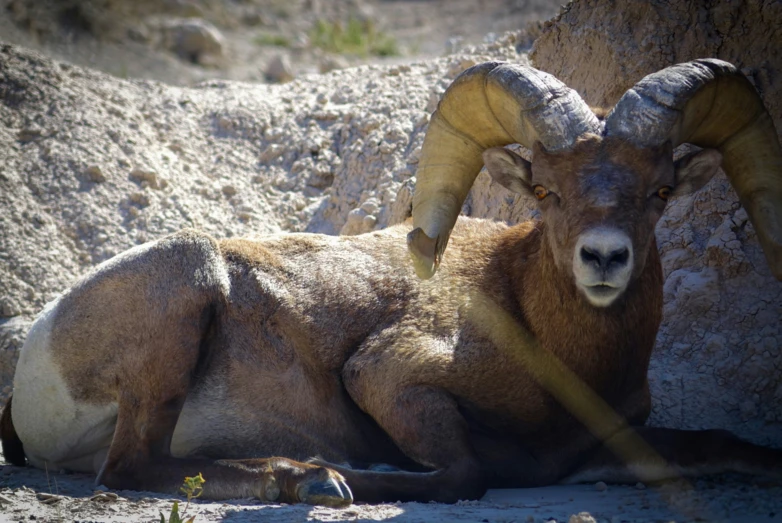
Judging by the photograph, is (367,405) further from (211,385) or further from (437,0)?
(437,0)

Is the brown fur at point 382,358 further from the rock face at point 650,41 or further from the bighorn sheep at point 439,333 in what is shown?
the rock face at point 650,41

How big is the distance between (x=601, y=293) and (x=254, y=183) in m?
6.74

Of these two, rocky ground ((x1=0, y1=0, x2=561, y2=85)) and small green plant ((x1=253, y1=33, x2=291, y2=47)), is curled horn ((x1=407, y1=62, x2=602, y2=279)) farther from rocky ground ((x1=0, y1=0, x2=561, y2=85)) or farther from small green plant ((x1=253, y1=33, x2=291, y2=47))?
small green plant ((x1=253, y1=33, x2=291, y2=47))

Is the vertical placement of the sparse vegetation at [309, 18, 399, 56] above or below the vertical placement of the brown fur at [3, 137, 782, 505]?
above

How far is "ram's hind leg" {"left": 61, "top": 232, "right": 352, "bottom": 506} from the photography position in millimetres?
7344

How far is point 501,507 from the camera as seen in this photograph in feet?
20.8

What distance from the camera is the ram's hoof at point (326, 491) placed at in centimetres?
650

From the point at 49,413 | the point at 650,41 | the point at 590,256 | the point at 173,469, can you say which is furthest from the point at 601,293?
the point at 49,413

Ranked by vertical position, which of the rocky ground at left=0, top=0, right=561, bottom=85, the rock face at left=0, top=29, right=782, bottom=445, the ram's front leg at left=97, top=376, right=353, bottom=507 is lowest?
the ram's front leg at left=97, top=376, right=353, bottom=507

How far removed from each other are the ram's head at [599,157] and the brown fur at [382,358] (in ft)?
0.11

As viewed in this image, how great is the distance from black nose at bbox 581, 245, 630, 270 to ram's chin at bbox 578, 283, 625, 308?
22 centimetres

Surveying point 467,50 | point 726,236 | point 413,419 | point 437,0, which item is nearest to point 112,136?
point 467,50

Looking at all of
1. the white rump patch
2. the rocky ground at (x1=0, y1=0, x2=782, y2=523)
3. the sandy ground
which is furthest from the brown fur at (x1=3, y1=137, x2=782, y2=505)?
the rocky ground at (x1=0, y1=0, x2=782, y2=523)

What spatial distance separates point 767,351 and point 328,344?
11.7ft
